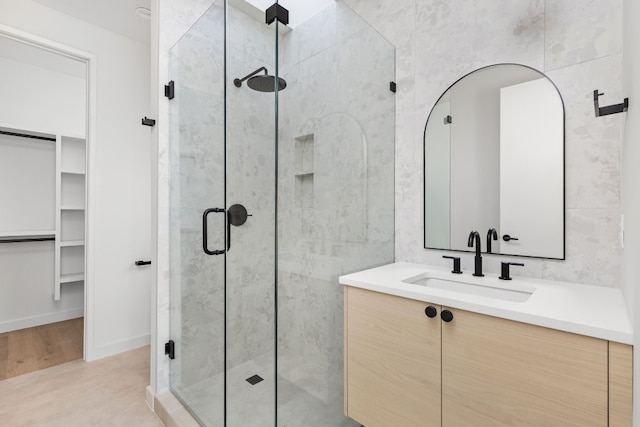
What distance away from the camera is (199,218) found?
165cm

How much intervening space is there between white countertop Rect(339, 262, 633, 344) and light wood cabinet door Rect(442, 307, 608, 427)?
0.11 feet

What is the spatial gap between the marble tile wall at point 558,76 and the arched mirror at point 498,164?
0.15 ft

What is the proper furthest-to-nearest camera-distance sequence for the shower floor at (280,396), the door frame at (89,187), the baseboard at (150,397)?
the door frame at (89,187) → the baseboard at (150,397) → the shower floor at (280,396)

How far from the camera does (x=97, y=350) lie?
2402mm

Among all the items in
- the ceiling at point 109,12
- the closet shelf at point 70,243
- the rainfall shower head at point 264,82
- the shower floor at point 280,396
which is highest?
the ceiling at point 109,12

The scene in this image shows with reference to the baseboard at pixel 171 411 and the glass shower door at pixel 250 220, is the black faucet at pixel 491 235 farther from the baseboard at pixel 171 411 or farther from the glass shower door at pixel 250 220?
the baseboard at pixel 171 411

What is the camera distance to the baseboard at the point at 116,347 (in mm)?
2373

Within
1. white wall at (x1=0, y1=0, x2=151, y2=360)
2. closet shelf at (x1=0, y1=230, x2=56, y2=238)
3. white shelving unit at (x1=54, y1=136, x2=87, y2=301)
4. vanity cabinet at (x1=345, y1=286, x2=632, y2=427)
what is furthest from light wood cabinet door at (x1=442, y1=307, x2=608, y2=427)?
closet shelf at (x1=0, y1=230, x2=56, y2=238)

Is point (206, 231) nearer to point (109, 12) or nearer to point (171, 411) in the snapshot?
point (171, 411)

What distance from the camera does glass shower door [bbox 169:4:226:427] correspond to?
1486mm

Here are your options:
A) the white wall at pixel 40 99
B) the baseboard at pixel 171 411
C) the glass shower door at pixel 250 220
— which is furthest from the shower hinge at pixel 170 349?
the white wall at pixel 40 99

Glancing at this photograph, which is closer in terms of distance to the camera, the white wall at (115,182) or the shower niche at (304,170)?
the shower niche at (304,170)

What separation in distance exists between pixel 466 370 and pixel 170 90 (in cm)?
206

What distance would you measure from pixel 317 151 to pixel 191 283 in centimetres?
104
